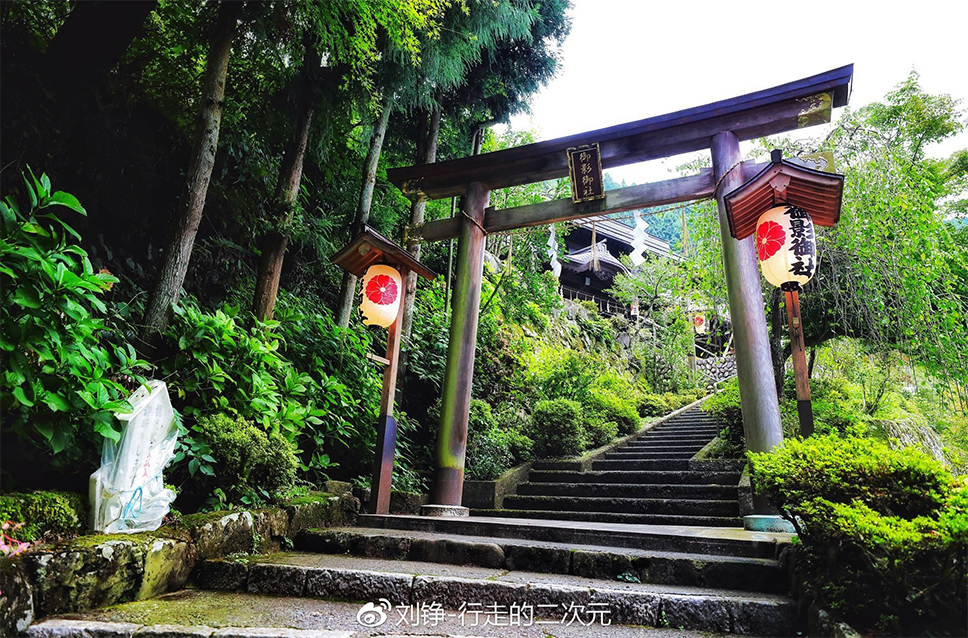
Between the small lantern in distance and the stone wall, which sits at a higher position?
the stone wall

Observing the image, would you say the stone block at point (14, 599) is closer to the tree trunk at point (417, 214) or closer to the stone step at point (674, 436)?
the tree trunk at point (417, 214)

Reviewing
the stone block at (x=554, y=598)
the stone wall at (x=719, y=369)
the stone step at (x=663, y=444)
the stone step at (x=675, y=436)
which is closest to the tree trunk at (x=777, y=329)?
the stone step at (x=663, y=444)

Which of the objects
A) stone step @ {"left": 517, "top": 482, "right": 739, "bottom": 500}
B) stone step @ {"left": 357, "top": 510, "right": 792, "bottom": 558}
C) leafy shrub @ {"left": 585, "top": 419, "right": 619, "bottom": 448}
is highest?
leafy shrub @ {"left": 585, "top": 419, "right": 619, "bottom": 448}

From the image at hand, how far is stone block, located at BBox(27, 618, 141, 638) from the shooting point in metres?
2.58

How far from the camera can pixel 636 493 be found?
6711 mm

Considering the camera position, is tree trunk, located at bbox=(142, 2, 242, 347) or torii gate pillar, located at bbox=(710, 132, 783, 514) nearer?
tree trunk, located at bbox=(142, 2, 242, 347)

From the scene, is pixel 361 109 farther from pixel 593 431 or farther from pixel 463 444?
pixel 593 431

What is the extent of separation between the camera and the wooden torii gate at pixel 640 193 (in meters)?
5.29

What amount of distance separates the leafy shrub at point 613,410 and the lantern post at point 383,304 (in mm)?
5360

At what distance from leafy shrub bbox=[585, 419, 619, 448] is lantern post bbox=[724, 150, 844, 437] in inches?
208

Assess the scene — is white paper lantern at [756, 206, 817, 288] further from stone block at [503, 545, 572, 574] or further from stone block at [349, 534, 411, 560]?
stone block at [349, 534, 411, 560]

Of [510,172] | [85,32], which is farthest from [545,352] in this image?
[85,32]

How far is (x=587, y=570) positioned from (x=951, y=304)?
546cm

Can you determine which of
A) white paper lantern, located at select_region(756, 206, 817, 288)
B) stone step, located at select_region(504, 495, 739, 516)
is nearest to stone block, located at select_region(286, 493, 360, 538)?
stone step, located at select_region(504, 495, 739, 516)
